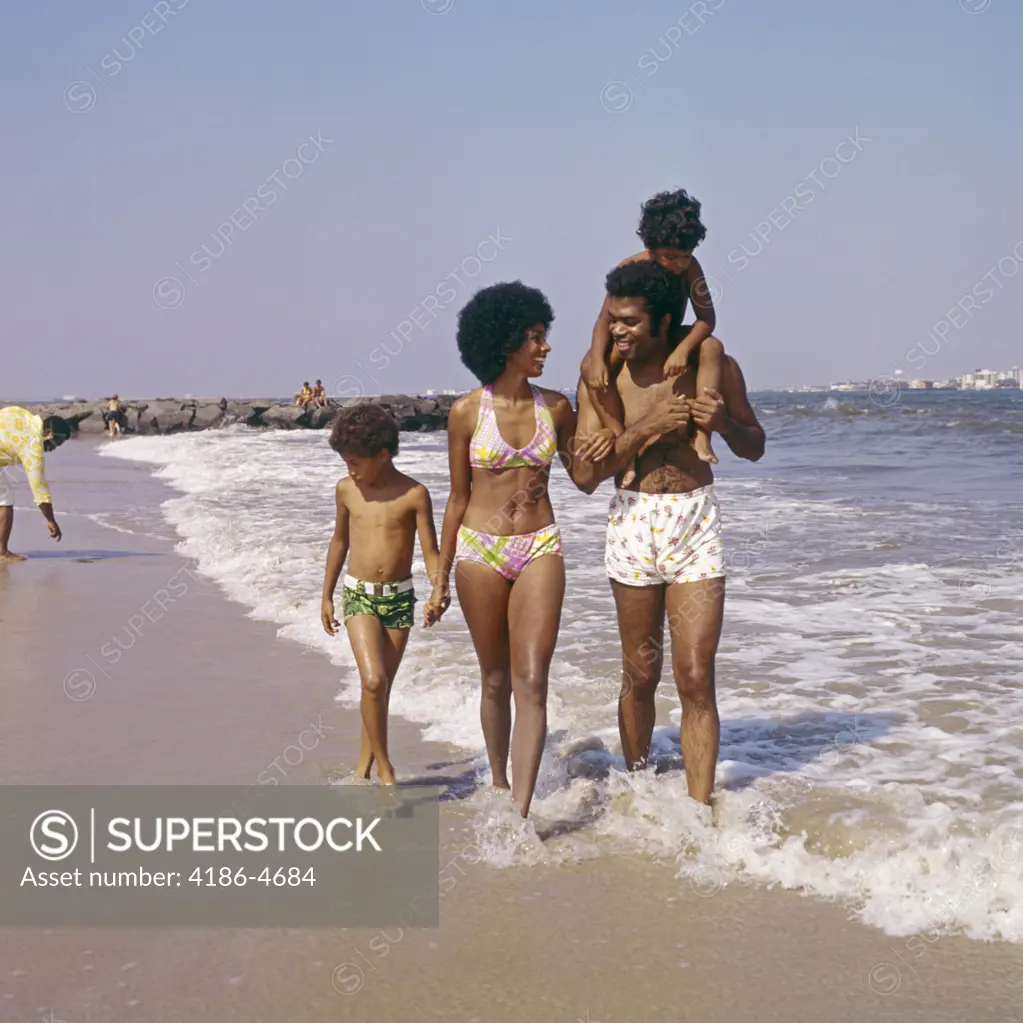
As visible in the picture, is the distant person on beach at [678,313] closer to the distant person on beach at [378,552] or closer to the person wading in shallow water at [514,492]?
the person wading in shallow water at [514,492]

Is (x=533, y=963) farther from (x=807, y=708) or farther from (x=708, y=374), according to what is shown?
(x=807, y=708)

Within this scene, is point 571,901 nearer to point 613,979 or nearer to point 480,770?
point 613,979

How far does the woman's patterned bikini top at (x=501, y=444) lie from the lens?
4.12m

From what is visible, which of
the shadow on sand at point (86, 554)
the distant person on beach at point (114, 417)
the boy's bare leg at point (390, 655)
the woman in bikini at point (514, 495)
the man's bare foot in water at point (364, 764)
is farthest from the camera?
the distant person on beach at point (114, 417)

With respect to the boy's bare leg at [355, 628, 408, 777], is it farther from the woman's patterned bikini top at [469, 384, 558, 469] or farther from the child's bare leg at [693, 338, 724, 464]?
the child's bare leg at [693, 338, 724, 464]

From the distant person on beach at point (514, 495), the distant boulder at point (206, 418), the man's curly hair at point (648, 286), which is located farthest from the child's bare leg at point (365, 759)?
the distant boulder at point (206, 418)

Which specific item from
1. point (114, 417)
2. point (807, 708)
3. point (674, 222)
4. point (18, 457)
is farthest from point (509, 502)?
point (114, 417)

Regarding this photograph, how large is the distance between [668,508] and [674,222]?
94 centimetres

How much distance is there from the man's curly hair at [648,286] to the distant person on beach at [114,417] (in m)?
43.8

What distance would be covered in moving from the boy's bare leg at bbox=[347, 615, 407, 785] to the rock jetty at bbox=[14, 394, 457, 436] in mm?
41329

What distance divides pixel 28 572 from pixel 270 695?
4.79 metres

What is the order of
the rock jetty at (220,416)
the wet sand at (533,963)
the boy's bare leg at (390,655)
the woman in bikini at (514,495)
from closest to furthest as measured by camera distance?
the wet sand at (533,963)
the woman in bikini at (514,495)
the boy's bare leg at (390,655)
the rock jetty at (220,416)

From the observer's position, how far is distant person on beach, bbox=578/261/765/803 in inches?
158

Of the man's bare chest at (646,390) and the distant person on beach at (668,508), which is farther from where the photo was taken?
the man's bare chest at (646,390)
